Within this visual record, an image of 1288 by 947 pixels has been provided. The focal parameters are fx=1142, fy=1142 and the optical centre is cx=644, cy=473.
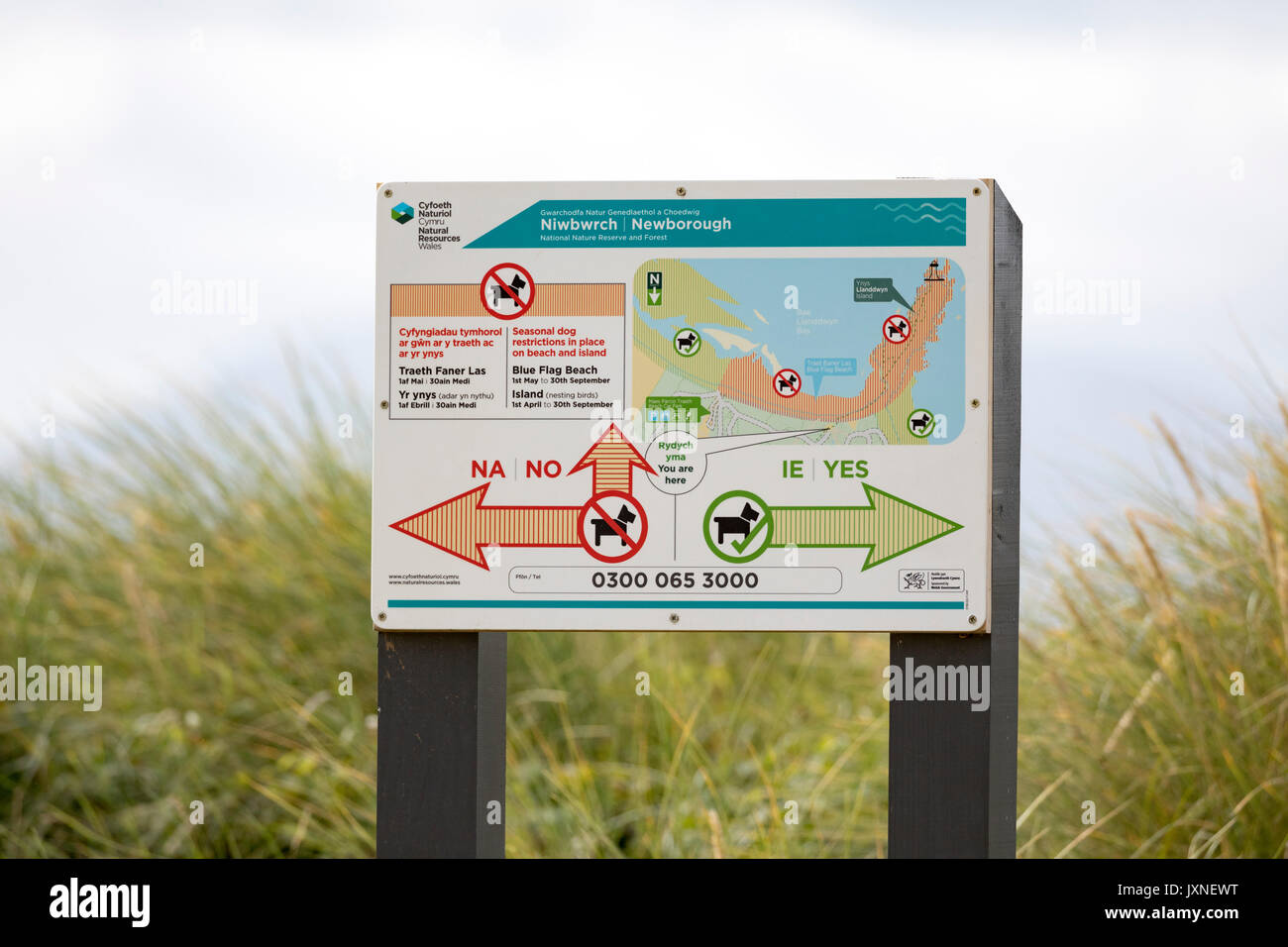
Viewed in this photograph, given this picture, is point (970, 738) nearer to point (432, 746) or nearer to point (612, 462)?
point (612, 462)

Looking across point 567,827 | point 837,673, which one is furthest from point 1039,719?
point 567,827

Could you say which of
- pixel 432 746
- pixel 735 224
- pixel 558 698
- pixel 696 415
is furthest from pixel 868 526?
pixel 558 698

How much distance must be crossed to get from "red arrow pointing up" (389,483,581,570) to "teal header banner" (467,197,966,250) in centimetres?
53

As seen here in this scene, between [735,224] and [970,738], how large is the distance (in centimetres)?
110

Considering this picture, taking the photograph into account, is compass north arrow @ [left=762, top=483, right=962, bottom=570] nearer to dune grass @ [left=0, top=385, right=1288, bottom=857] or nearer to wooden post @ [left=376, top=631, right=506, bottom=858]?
wooden post @ [left=376, top=631, right=506, bottom=858]

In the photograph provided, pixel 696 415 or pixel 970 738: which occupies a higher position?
pixel 696 415

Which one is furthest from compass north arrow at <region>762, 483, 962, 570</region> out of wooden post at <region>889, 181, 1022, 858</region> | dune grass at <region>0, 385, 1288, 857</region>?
dune grass at <region>0, 385, 1288, 857</region>

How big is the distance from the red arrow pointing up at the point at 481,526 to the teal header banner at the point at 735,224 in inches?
20.8

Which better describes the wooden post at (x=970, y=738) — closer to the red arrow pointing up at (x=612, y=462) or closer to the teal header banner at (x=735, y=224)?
the teal header banner at (x=735, y=224)

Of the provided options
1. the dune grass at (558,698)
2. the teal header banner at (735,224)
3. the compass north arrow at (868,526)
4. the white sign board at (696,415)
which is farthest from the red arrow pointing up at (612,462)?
the dune grass at (558,698)

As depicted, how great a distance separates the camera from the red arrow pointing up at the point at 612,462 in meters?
2.24

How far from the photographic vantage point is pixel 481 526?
7.41ft

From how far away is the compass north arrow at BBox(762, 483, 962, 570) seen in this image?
2.20 metres

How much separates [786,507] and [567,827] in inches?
83.8
